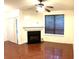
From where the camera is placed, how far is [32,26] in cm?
862

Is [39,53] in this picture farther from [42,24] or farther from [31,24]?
[42,24]

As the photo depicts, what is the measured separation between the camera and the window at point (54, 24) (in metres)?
8.30

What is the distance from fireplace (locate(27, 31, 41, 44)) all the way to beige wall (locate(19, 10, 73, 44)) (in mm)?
305

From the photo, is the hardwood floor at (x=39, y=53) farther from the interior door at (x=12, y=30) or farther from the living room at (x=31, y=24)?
the interior door at (x=12, y=30)

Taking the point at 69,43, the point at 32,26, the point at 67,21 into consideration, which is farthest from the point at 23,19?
the point at 69,43

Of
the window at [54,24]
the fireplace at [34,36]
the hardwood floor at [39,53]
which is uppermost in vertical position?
the window at [54,24]

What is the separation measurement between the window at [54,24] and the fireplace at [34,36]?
0.75 m

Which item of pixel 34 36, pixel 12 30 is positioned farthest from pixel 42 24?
pixel 12 30

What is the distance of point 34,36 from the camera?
27.9 feet

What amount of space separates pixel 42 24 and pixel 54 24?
3.17ft

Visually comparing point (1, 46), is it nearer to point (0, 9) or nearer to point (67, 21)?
point (0, 9)

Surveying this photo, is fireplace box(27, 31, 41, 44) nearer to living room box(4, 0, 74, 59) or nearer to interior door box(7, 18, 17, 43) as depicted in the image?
living room box(4, 0, 74, 59)

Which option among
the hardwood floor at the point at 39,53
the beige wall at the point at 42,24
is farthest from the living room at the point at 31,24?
the hardwood floor at the point at 39,53

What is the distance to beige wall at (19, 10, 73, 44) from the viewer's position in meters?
7.84
